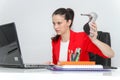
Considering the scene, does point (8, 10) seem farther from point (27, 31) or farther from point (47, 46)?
point (47, 46)

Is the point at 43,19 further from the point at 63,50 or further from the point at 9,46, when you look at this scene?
the point at 9,46

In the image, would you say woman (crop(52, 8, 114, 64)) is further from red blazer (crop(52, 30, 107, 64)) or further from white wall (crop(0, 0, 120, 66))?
white wall (crop(0, 0, 120, 66))

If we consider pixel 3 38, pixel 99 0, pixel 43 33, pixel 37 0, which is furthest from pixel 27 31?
pixel 3 38

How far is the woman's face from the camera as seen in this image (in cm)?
280

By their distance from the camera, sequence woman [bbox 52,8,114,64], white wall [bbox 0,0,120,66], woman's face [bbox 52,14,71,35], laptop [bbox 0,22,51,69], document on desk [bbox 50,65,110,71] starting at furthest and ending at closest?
1. white wall [bbox 0,0,120,66]
2. woman's face [bbox 52,14,71,35]
3. woman [bbox 52,8,114,64]
4. laptop [bbox 0,22,51,69]
5. document on desk [bbox 50,65,110,71]

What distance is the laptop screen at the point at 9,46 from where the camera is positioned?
1.64 meters

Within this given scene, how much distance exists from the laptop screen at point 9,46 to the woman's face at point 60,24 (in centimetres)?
114

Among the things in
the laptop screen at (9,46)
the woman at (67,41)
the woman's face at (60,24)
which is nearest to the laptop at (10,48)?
the laptop screen at (9,46)

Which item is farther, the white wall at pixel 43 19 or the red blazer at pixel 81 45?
the white wall at pixel 43 19

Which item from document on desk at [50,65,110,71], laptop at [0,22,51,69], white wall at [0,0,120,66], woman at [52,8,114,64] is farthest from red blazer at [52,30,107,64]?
document on desk at [50,65,110,71]

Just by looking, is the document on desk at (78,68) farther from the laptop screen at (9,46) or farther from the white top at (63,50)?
the white top at (63,50)

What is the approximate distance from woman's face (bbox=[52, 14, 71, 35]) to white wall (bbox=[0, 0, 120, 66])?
766 millimetres

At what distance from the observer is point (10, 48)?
5.44ft

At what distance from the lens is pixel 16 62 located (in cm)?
167
